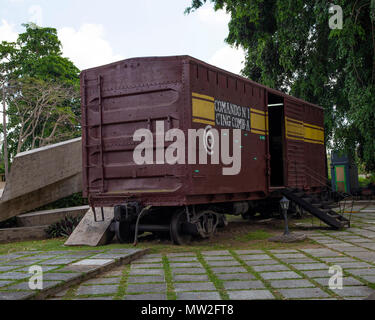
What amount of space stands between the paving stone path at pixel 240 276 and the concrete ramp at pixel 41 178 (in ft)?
15.5

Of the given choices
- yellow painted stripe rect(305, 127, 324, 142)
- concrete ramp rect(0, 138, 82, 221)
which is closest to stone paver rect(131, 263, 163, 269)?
concrete ramp rect(0, 138, 82, 221)

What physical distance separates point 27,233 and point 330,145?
12.4 m

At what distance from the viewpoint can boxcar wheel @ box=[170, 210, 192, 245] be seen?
7234mm

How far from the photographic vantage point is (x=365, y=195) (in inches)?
696

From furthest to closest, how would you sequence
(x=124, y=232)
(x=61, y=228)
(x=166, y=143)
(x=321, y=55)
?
1. (x=321, y=55)
2. (x=61, y=228)
3. (x=124, y=232)
4. (x=166, y=143)

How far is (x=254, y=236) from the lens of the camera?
27.3 feet

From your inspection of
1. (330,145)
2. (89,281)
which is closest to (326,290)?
(89,281)

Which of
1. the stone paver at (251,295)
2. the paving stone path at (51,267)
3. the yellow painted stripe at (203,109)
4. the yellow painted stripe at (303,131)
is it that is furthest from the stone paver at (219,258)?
the yellow painted stripe at (303,131)

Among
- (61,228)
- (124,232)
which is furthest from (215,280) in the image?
A: (61,228)

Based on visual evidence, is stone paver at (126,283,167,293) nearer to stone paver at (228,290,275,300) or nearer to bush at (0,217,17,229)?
stone paver at (228,290,275,300)

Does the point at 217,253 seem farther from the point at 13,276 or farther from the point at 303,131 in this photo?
the point at 303,131

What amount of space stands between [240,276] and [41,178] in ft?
22.3

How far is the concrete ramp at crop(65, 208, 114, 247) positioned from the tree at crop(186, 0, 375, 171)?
7.67 metres

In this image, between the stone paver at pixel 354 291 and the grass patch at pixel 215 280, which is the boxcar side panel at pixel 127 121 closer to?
the grass patch at pixel 215 280
